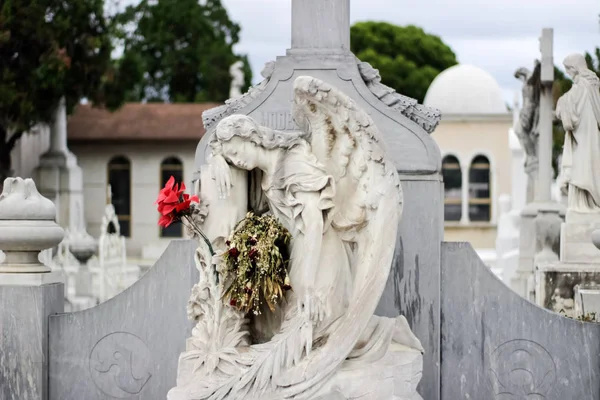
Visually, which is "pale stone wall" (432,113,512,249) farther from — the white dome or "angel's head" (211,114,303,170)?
"angel's head" (211,114,303,170)

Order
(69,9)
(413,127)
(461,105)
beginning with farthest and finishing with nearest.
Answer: (461,105), (69,9), (413,127)

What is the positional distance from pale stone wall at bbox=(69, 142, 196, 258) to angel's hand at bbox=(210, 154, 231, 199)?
30.5 meters

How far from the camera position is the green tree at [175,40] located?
177ft

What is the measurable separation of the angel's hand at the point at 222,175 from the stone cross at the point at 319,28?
141 cm

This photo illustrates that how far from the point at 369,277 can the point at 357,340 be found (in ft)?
1.32

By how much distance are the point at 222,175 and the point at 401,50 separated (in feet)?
167

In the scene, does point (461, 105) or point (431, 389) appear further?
point (461, 105)

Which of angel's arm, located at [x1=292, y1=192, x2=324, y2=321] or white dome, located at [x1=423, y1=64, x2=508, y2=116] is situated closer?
angel's arm, located at [x1=292, y1=192, x2=324, y2=321]

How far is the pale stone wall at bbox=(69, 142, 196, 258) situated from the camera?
1518 inches

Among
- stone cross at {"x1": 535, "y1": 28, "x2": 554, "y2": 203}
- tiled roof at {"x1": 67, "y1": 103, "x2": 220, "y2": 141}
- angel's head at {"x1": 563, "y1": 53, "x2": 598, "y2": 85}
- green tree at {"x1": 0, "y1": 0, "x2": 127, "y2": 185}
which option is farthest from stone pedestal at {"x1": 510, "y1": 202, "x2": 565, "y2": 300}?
tiled roof at {"x1": 67, "y1": 103, "x2": 220, "y2": 141}

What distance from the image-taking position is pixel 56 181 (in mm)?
32688

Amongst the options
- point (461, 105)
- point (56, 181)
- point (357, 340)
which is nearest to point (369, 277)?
point (357, 340)

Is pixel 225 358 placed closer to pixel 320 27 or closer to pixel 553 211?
pixel 320 27

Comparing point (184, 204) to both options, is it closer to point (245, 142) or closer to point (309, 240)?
point (245, 142)
